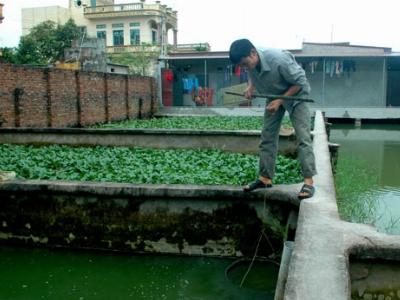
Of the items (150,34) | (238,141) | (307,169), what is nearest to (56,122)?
(238,141)

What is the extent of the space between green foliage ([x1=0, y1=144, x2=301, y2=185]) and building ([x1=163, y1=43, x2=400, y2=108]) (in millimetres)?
14076

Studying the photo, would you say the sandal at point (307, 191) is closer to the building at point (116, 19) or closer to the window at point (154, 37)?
the building at point (116, 19)

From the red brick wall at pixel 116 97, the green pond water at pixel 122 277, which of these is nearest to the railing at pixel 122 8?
the red brick wall at pixel 116 97

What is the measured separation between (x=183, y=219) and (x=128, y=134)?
4.42 metres

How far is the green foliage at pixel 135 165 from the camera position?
4.99 m

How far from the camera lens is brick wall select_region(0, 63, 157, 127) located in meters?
10.3

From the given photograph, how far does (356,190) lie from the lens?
720 cm

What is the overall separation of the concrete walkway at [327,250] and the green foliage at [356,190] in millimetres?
2334

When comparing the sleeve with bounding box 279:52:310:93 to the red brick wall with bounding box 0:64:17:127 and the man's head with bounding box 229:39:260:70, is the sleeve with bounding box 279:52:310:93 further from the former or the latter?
the red brick wall with bounding box 0:64:17:127

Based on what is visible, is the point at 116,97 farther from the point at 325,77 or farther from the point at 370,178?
the point at 325,77

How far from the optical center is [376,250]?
2473 mm

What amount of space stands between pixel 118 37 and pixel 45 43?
8.11 meters

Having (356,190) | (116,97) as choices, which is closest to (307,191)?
(356,190)

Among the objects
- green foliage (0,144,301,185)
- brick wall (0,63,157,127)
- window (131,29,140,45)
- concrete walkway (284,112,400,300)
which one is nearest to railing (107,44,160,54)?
window (131,29,140,45)
